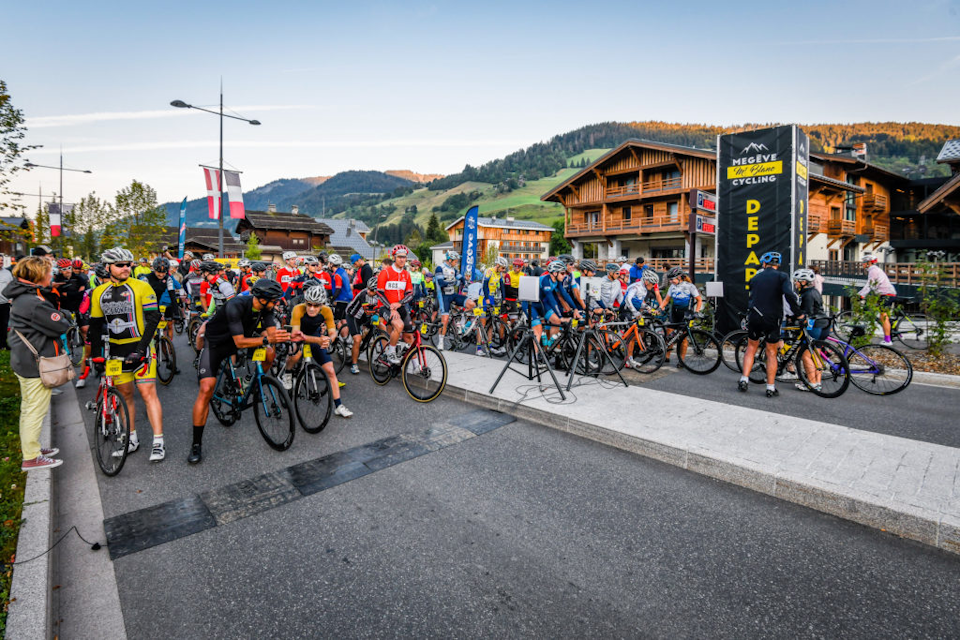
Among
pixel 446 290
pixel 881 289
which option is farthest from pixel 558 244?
pixel 446 290

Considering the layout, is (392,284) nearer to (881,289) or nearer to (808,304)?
(808,304)

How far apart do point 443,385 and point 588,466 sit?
3.00 metres

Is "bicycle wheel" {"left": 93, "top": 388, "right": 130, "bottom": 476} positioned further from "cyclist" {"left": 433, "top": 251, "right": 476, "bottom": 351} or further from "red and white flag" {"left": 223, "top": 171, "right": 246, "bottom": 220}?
"red and white flag" {"left": 223, "top": 171, "right": 246, "bottom": 220}

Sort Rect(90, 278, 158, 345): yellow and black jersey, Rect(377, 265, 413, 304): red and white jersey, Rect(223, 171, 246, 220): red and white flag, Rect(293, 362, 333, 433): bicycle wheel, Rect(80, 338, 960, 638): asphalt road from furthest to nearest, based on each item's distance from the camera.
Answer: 1. Rect(223, 171, 246, 220): red and white flag
2. Rect(377, 265, 413, 304): red and white jersey
3. Rect(293, 362, 333, 433): bicycle wheel
4. Rect(90, 278, 158, 345): yellow and black jersey
5. Rect(80, 338, 960, 638): asphalt road

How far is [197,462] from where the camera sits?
199 inches

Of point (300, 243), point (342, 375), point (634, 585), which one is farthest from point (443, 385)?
point (300, 243)

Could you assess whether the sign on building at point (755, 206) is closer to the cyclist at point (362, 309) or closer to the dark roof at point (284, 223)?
the cyclist at point (362, 309)

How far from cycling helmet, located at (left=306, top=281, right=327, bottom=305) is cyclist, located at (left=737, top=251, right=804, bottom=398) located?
244 inches

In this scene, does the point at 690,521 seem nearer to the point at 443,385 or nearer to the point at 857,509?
the point at 857,509

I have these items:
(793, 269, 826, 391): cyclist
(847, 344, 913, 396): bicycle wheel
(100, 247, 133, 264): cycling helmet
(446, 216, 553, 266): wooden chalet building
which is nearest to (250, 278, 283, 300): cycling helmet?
(100, 247, 133, 264): cycling helmet

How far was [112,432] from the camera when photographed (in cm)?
493

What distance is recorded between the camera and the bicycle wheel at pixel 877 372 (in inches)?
288

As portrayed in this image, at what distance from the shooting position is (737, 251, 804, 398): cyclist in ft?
23.1

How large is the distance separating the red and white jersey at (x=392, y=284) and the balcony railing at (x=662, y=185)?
36047mm
